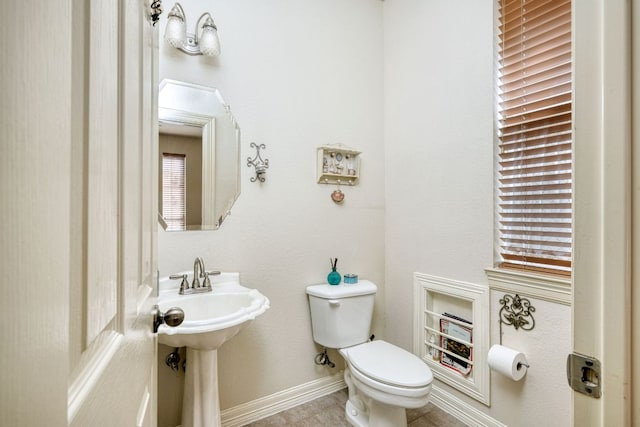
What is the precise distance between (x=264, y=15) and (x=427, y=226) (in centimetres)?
162

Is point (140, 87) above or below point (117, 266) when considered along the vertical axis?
above

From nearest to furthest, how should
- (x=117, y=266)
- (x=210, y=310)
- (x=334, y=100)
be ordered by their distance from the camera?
(x=117, y=266) → (x=210, y=310) → (x=334, y=100)

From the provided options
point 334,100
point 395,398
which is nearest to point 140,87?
point 395,398

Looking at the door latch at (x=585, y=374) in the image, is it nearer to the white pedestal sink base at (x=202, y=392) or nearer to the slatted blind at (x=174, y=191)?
the white pedestal sink base at (x=202, y=392)

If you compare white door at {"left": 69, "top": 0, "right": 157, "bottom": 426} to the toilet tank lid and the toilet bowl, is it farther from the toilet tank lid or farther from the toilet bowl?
the toilet tank lid

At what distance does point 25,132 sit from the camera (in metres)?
0.19

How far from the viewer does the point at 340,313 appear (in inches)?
71.5

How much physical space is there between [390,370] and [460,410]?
61 cm

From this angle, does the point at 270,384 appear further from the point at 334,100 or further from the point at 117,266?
the point at 334,100

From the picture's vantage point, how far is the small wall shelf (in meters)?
1.97

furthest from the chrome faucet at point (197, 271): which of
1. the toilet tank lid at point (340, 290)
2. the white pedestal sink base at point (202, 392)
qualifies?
the toilet tank lid at point (340, 290)

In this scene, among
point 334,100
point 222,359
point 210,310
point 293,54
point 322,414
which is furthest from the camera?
point 334,100

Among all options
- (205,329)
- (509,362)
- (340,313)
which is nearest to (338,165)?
(340,313)

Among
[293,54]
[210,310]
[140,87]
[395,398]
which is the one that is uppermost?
[293,54]
